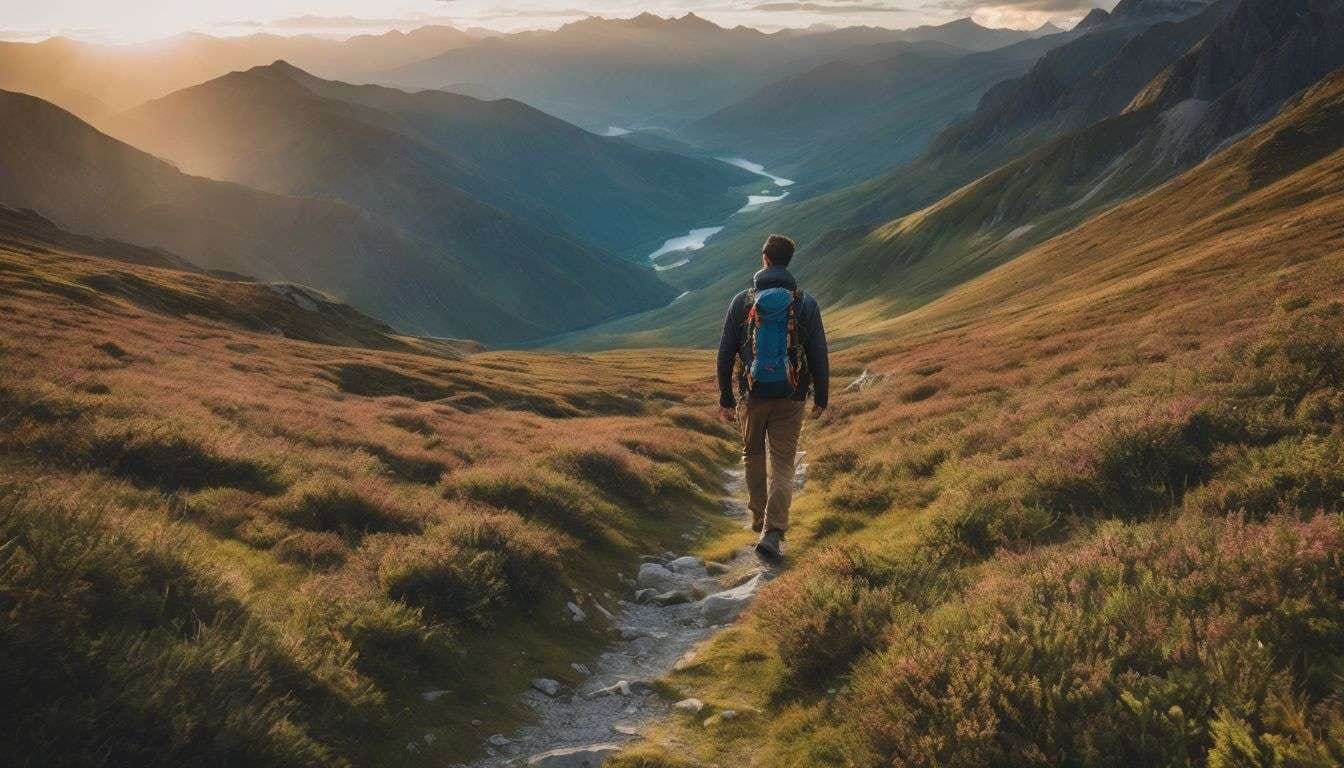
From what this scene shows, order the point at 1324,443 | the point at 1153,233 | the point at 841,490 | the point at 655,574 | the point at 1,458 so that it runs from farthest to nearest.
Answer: the point at 1153,233 < the point at 841,490 < the point at 655,574 < the point at 1,458 < the point at 1324,443

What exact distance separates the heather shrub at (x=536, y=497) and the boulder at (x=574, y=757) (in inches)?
264

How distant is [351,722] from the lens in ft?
23.5

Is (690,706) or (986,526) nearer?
(690,706)

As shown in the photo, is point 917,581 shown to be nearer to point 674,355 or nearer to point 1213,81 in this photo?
point 674,355

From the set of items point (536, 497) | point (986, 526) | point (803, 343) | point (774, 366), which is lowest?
point (536, 497)

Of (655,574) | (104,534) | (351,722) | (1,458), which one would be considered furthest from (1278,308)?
(1,458)

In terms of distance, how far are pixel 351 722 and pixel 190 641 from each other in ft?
4.83

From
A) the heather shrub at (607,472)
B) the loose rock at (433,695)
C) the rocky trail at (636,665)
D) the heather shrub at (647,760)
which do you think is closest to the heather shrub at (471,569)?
the rocky trail at (636,665)

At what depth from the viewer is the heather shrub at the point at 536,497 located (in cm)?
1462

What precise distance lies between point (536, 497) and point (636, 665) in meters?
5.11

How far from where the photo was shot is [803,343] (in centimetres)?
1304

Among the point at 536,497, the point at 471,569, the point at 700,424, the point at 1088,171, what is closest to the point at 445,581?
the point at 471,569

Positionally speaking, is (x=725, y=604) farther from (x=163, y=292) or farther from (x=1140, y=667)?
(x=163, y=292)

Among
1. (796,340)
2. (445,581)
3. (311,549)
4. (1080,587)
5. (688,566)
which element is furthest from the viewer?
(688,566)
